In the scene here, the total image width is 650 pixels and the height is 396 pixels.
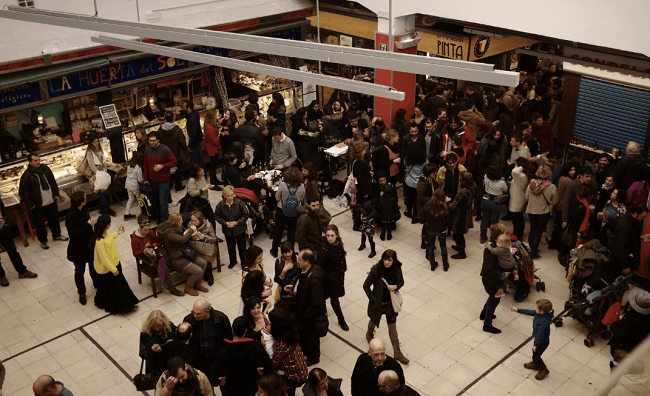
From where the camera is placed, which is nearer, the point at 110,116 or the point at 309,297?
the point at 309,297

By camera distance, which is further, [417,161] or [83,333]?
[417,161]

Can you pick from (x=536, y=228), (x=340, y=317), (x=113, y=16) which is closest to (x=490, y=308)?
(x=340, y=317)

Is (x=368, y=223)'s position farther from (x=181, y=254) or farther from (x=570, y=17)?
(x=570, y=17)

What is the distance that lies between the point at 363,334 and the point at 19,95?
7401 mm

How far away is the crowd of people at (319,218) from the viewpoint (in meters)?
6.32

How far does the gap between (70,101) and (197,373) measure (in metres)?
8.07

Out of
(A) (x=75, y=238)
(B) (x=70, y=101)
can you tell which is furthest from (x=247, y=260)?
(B) (x=70, y=101)

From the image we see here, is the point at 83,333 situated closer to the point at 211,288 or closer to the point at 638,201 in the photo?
the point at 211,288

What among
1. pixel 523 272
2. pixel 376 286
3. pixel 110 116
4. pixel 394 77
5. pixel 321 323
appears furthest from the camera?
pixel 394 77

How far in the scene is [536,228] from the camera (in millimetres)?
9742

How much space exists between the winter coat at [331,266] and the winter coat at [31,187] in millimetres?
5051

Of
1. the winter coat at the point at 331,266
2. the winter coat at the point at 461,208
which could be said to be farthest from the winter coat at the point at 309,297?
the winter coat at the point at 461,208

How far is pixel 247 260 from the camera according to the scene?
298 inches

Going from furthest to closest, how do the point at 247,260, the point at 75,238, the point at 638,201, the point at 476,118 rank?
the point at 476,118 → the point at 638,201 → the point at 75,238 → the point at 247,260
